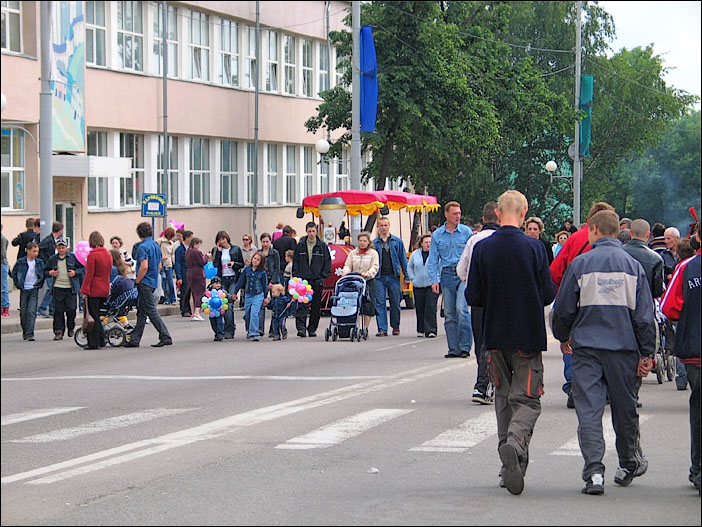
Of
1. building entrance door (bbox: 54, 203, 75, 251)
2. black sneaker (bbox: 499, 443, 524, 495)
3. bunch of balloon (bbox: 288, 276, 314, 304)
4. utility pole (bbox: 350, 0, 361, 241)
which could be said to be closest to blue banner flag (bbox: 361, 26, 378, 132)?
utility pole (bbox: 350, 0, 361, 241)

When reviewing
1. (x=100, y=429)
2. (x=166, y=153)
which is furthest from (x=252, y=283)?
(x=166, y=153)

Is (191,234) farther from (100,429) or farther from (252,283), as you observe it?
(100,429)

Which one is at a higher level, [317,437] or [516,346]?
[516,346]

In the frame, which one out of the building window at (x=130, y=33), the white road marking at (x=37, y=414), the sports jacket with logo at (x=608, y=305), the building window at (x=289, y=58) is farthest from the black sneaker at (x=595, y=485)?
the white road marking at (x=37, y=414)


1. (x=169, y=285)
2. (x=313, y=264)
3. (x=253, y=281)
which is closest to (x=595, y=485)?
(x=253, y=281)

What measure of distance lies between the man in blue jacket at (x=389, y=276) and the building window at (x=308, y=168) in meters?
24.5

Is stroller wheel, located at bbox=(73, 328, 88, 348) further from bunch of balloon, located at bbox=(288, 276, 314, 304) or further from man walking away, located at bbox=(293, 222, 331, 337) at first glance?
man walking away, located at bbox=(293, 222, 331, 337)

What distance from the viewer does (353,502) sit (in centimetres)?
764

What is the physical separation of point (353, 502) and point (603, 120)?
5893 centimetres

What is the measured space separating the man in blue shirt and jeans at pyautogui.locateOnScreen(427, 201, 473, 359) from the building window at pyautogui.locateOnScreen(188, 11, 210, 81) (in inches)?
283

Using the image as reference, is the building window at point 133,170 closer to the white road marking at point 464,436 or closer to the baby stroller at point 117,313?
the baby stroller at point 117,313

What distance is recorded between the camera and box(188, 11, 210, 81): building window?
18.4 ft

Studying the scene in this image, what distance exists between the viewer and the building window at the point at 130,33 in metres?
5.30

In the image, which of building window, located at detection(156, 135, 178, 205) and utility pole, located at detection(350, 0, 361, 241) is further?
building window, located at detection(156, 135, 178, 205)
